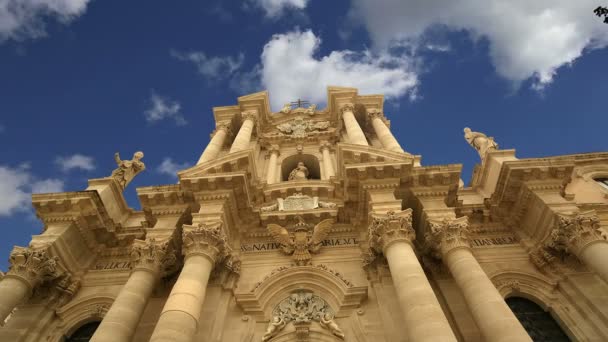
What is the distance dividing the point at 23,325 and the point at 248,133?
49.7 ft

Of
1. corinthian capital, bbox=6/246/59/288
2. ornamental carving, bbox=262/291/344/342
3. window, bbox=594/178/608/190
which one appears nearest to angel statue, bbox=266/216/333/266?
ornamental carving, bbox=262/291/344/342

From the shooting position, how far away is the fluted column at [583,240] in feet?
39.5

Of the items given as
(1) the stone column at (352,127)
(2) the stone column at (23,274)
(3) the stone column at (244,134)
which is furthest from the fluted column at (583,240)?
(2) the stone column at (23,274)

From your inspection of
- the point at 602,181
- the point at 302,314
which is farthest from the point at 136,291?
the point at 602,181

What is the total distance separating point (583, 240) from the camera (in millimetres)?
12625

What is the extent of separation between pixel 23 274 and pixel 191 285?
589 centimetres

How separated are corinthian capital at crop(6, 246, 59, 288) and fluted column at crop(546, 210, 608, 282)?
1702 cm

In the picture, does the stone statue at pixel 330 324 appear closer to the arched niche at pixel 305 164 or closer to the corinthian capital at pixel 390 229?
the corinthian capital at pixel 390 229

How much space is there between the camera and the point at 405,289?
35.9 feet

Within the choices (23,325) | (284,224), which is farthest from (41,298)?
(284,224)

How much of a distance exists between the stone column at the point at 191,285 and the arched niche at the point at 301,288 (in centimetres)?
190

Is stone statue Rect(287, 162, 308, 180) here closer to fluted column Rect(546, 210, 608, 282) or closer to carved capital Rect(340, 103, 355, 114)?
carved capital Rect(340, 103, 355, 114)

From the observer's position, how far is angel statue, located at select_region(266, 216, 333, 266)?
15086mm

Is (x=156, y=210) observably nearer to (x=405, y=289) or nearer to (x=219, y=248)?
(x=219, y=248)
